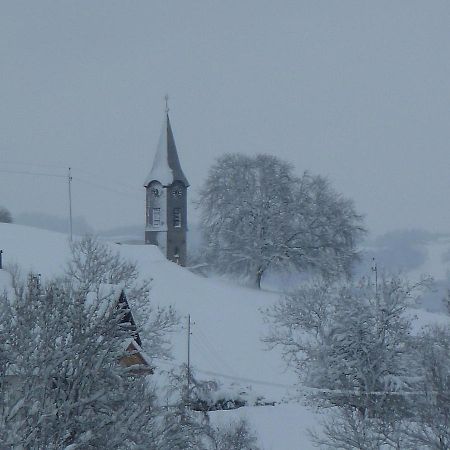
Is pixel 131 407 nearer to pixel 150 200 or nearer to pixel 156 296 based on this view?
pixel 156 296

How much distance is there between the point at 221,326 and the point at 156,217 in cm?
1760

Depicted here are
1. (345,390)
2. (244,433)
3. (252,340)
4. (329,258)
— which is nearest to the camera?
(244,433)

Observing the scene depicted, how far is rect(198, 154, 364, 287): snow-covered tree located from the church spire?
11.6ft

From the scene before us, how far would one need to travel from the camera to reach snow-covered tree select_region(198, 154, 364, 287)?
55.2 m

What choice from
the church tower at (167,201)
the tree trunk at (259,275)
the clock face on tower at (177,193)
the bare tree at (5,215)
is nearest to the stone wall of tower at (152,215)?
the church tower at (167,201)

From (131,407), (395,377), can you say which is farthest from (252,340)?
(131,407)

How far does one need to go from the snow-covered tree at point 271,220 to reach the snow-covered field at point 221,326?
270 centimetres

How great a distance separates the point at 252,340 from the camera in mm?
43844

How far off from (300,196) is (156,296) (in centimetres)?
1562

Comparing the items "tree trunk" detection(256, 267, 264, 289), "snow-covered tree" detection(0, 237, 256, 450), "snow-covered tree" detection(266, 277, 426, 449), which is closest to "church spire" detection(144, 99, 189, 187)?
"tree trunk" detection(256, 267, 264, 289)

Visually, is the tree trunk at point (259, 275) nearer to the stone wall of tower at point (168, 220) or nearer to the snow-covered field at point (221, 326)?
the snow-covered field at point (221, 326)

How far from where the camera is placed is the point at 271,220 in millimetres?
55500

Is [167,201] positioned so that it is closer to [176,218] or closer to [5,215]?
[176,218]

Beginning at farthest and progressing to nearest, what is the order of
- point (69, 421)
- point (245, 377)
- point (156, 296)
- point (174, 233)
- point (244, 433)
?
point (174, 233) < point (156, 296) < point (245, 377) < point (244, 433) < point (69, 421)
